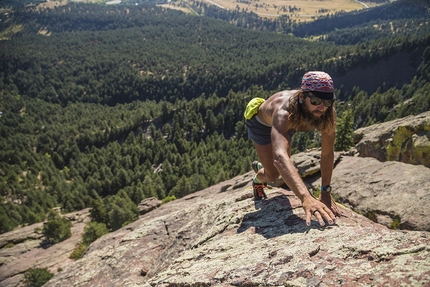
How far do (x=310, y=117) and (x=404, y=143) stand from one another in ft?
60.0

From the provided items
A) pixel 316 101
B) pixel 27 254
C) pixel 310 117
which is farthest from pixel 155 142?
pixel 316 101

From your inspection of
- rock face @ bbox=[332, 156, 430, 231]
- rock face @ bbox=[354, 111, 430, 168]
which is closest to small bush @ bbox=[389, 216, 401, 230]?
rock face @ bbox=[332, 156, 430, 231]

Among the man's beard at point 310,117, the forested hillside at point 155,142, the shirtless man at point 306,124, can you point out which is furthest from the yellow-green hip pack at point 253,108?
the forested hillside at point 155,142

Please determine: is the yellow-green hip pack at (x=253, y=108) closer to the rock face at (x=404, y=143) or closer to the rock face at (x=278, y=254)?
the rock face at (x=278, y=254)

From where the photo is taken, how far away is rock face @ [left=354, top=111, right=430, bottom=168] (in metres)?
18.1

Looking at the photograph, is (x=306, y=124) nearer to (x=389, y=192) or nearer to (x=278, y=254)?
(x=278, y=254)

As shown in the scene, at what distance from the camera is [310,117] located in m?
6.80

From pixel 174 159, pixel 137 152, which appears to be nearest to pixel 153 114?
pixel 137 152

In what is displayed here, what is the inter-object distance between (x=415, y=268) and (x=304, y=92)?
410 cm

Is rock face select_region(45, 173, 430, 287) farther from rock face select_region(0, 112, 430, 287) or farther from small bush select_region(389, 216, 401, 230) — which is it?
small bush select_region(389, 216, 401, 230)

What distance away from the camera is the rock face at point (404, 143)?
59.3ft

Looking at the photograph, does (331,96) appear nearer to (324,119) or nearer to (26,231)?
(324,119)

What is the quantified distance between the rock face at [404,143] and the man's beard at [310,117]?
14.8 m

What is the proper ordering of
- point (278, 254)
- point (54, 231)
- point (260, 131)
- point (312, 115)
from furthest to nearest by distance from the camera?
point (54, 231)
point (260, 131)
point (312, 115)
point (278, 254)
